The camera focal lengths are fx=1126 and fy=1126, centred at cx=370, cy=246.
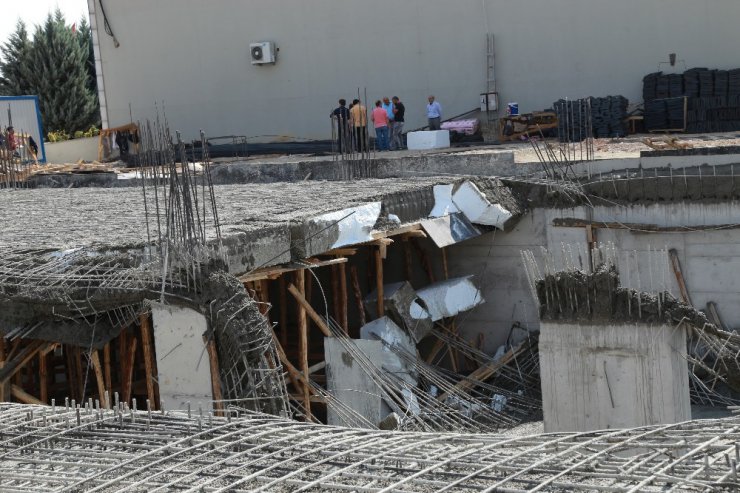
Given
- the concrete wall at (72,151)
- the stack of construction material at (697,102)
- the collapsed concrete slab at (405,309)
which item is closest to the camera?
the collapsed concrete slab at (405,309)

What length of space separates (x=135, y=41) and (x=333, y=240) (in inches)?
773

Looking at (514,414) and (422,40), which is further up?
(422,40)

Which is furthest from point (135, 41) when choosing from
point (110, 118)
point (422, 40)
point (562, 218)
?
point (562, 218)

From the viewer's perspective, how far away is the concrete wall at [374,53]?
25.0 meters

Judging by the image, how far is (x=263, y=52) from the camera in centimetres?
2848

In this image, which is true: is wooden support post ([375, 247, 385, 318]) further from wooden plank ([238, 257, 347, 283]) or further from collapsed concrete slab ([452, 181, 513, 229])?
collapsed concrete slab ([452, 181, 513, 229])

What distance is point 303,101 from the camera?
2892cm

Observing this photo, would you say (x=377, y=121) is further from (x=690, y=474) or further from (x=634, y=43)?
(x=690, y=474)

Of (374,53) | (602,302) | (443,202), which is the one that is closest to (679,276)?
(443,202)

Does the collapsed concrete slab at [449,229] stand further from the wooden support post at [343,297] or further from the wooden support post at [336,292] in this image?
the wooden support post at [343,297]

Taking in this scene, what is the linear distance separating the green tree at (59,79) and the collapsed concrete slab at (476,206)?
29.7 metres

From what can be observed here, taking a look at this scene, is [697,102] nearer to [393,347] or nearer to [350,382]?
[393,347]

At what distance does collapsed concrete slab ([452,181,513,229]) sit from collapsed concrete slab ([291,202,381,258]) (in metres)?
2.37

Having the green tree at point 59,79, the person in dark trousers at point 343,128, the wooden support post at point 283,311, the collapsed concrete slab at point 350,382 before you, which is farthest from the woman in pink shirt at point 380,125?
the green tree at point 59,79
